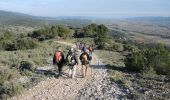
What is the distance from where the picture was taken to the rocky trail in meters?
14.4

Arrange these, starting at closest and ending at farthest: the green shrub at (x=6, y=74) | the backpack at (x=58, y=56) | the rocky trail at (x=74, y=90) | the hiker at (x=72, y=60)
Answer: the rocky trail at (x=74, y=90), the green shrub at (x=6, y=74), the backpack at (x=58, y=56), the hiker at (x=72, y=60)

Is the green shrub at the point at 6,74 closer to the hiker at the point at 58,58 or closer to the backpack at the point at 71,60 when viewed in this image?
the hiker at the point at 58,58

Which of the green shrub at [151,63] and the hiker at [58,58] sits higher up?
the hiker at [58,58]

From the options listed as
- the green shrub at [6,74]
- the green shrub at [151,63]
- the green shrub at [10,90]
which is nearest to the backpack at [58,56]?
the green shrub at [6,74]

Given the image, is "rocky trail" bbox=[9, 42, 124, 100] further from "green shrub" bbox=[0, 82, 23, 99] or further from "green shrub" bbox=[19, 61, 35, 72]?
"green shrub" bbox=[19, 61, 35, 72]

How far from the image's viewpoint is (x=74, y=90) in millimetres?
15383

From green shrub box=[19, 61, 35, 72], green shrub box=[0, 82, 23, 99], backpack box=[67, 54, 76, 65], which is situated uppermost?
backpack box=[67, 54, 76, 65]

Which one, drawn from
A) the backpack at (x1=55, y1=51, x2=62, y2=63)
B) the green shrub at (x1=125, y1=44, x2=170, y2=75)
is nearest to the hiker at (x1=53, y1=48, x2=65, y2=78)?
the backpack at (x1=55, y1=51, x2=62, y2=63)

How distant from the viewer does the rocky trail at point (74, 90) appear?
14391 mm

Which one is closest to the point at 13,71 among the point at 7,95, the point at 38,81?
the point at 38,81

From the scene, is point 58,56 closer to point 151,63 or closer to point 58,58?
point 58,58

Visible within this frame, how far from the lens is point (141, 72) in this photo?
2022 centimetres

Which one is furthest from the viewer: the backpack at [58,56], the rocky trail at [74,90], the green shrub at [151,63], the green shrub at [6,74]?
the green shrub at [151,63]

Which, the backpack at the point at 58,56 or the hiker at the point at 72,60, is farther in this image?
the hiker at the point at 72,60
